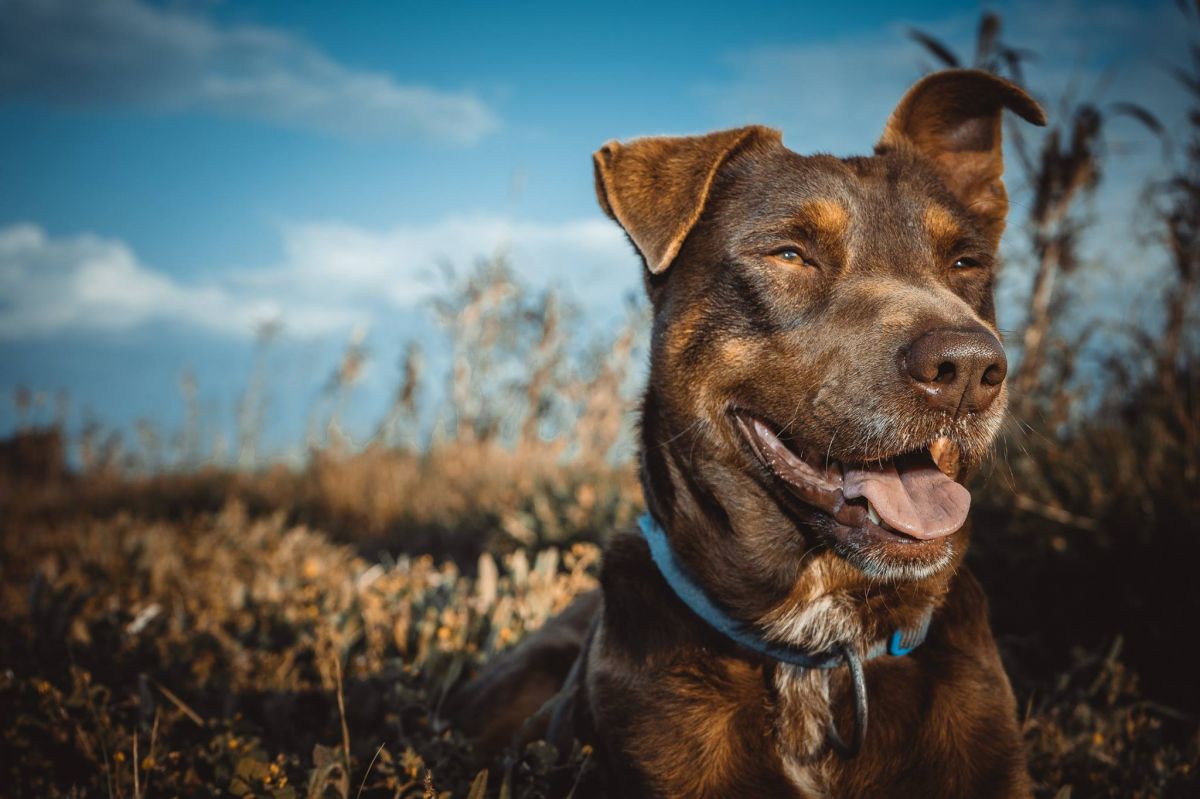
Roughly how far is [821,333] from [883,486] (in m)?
0.49

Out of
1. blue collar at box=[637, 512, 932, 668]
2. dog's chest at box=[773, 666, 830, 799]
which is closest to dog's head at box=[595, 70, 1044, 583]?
blue collar at box=[637, 512, 932, 668]

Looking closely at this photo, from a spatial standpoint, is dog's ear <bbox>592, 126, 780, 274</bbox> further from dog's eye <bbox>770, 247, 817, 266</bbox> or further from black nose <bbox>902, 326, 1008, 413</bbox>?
black nose <bbox>902, 326, 1008, 413</bbox>

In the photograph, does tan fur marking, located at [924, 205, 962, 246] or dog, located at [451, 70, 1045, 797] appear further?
tan fur marking, located at [924, 205, 962, 246]

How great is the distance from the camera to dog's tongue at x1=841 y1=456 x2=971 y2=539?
7.27 feet

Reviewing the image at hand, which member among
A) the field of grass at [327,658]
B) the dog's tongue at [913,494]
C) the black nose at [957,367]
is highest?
the black nose at [957,367]

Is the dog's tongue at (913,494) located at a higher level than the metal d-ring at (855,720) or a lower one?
higher

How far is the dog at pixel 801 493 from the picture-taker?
7.12 ft

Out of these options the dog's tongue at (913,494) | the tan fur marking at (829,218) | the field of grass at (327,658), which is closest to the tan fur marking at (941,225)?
the tan fur marking at (829,218)

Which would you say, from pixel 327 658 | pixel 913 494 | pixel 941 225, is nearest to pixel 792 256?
pixel 941 225

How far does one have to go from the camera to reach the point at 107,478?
11.5 meters

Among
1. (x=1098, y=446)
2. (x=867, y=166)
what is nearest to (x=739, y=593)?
(x=867, y=166)

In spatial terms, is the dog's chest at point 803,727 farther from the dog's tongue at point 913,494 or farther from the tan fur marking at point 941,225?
the tan fur marking at point 941,225

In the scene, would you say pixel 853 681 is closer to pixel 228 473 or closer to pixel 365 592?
pixel 365 592

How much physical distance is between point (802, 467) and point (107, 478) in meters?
12.1
